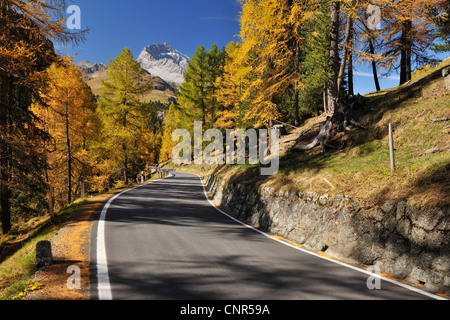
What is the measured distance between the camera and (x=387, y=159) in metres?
7.98

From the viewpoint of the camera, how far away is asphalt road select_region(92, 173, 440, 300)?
12.9 feet

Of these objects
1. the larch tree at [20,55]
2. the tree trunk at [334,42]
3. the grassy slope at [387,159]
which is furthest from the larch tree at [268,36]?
the larch tree at [20,55]

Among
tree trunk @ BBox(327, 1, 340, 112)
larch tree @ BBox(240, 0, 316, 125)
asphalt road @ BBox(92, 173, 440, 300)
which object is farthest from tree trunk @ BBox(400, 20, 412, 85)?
asphalt road @ BBox(92, 173, 440, 300)

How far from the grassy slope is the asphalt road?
224 cm

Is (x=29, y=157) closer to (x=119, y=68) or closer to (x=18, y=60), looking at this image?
(x=18, y=60)

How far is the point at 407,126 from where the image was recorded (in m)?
9.35

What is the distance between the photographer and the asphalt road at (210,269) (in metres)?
3.95

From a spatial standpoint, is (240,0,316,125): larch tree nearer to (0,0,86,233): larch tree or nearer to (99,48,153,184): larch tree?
(0,0,86,233): larch tree

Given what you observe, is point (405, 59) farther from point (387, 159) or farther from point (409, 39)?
point (387, 159)

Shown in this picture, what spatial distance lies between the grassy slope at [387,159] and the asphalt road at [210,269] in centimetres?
224

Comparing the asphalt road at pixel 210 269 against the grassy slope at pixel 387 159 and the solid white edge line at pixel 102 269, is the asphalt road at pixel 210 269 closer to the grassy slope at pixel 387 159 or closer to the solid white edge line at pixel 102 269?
the solid white edge line at pixel 102 269

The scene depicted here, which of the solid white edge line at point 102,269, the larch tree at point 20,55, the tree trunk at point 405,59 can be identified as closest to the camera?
the solid white edge line at point 102,269

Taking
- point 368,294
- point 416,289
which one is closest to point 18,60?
point 368,294
